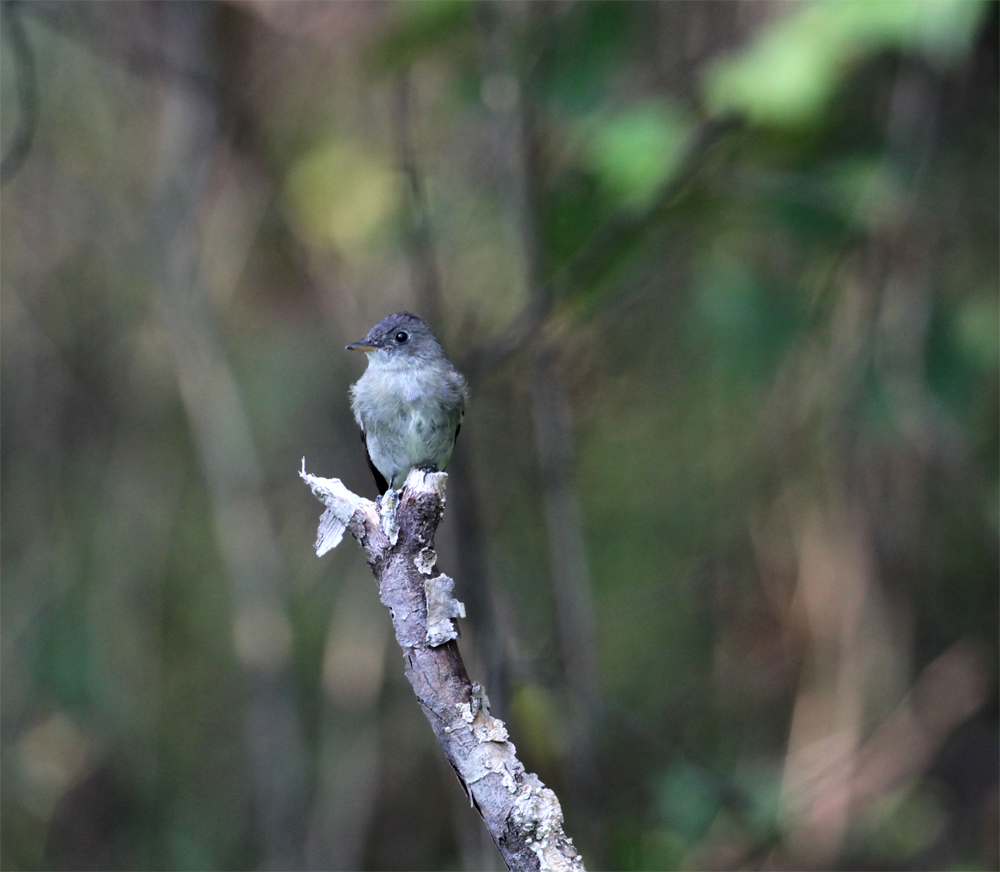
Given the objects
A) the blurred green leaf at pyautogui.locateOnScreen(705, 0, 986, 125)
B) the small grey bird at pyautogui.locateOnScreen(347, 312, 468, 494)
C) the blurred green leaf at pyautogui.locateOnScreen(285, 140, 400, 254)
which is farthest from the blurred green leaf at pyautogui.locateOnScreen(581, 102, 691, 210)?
the blurred green leaf at pyautogui.locateOnScreen(285, 140, 400, 254)

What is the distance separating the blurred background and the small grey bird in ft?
1.32

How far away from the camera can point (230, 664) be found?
816cm

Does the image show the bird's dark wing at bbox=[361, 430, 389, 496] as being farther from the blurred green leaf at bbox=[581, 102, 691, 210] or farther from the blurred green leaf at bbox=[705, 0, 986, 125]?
the blurred green leaf at bbox=[705, 0, 986, 125]

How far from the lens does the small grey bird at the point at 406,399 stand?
4109 millimetres

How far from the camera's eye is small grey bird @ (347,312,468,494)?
4.11 m

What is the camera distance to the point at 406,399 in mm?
→ 4098

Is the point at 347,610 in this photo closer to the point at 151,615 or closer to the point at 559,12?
the point at 151,615

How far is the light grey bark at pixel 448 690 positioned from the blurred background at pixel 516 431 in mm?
2259

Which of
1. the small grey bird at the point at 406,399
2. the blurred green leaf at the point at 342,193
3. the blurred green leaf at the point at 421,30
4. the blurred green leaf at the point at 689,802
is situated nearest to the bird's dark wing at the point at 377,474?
the small grey bird at the point at 406,399

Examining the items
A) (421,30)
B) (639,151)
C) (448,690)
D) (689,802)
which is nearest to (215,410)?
(421,30)

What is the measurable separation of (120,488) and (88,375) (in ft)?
2.85

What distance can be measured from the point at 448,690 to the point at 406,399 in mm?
2331

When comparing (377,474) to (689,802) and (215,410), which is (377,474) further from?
(689,802)

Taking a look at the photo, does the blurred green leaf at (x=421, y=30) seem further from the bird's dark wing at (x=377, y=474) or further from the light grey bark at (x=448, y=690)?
the light grey bark at (x=448, y=690)
